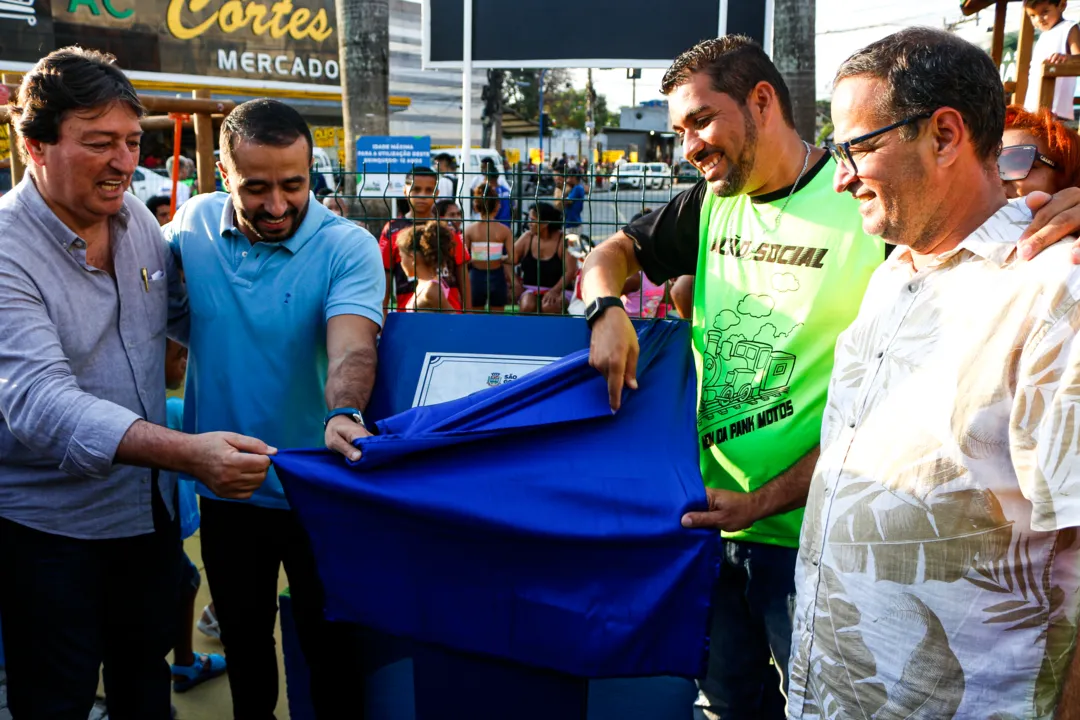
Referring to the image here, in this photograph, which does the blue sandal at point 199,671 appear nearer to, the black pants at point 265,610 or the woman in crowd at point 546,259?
the black pants at point 265,610

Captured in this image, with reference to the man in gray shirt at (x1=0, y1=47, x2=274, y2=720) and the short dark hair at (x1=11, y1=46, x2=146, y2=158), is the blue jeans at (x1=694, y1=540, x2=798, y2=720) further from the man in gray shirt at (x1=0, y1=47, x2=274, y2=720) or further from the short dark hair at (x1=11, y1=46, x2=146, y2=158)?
the short dark hair at (x1=11, y1=46, x2=146, y2=158)

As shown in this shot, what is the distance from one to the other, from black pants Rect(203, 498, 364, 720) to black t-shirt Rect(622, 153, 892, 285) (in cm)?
130

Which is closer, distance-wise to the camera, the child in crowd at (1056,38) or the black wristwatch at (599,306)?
the black wristwatch at (599,306)

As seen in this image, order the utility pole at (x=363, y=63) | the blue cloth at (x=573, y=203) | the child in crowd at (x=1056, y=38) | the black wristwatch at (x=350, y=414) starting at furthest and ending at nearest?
1. the utility pole at (x=363, y=63)
2. the child in crowd at (x=1056, y=38)
3. the blue cloth at (x=573, y=203)
4. the black wristwatch at (x=350, y=414)

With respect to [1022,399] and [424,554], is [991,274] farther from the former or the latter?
[424,554]

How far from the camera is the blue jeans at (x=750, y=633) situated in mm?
2146

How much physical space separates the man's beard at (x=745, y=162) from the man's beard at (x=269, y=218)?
4.06 feet

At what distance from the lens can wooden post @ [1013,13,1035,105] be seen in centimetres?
550

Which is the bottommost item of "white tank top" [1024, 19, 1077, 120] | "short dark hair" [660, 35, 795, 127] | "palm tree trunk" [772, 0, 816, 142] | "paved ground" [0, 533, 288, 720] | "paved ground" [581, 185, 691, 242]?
"paved ground" [0, 533, 288, 720]

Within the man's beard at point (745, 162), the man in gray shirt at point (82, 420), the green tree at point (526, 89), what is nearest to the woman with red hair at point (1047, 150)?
the man's beard at point (745, 162)

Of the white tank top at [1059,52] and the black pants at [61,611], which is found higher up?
the white tank top at [1059,52]

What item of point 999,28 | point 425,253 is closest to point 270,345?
point 425,253

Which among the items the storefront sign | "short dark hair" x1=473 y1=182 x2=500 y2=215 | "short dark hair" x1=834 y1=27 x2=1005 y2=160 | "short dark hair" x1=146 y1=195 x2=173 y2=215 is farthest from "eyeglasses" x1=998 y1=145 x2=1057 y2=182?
"short dark hair" x1=146 y1=195 x2=173 y2=215

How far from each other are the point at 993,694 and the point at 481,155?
1530 centimetres
